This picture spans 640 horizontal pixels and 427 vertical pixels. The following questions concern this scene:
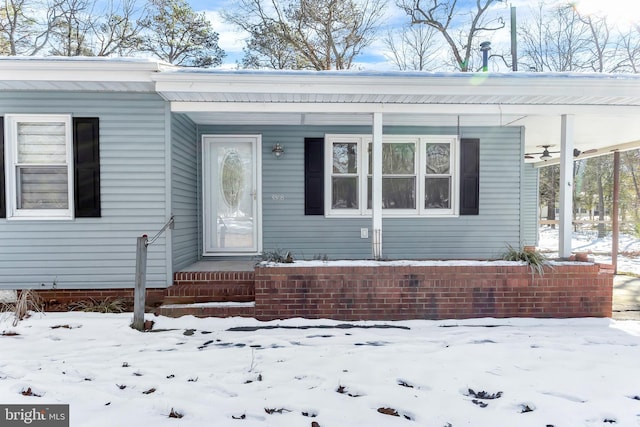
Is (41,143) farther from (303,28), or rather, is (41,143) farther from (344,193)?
(303,28)

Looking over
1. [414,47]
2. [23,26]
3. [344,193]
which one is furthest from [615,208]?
[23,26]

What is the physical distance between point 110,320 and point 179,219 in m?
1.38

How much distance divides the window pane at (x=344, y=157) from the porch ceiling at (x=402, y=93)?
1.24m

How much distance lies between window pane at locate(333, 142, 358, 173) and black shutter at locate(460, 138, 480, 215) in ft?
5.45

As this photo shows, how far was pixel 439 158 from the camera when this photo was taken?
5586 millimetres

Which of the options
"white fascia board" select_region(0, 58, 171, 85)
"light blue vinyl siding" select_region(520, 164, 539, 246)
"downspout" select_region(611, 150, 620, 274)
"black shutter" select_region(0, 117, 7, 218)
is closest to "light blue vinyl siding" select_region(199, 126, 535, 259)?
"white fascia board" select_region(0, 58, 171, 85)

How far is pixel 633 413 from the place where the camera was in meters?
2.18

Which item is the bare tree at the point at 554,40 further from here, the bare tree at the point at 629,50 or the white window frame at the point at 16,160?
the white window frame at the point at 16,160

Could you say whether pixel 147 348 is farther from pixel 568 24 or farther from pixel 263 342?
pixel 568 24

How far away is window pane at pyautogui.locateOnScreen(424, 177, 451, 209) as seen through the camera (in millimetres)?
5559

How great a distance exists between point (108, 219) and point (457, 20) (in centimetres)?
1440

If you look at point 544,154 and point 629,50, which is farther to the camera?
point 629,50

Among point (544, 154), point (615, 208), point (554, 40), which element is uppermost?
point (554, 40)

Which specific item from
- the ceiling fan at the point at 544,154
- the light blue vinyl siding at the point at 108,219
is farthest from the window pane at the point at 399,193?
the ceiling fan at the point at 544,154
